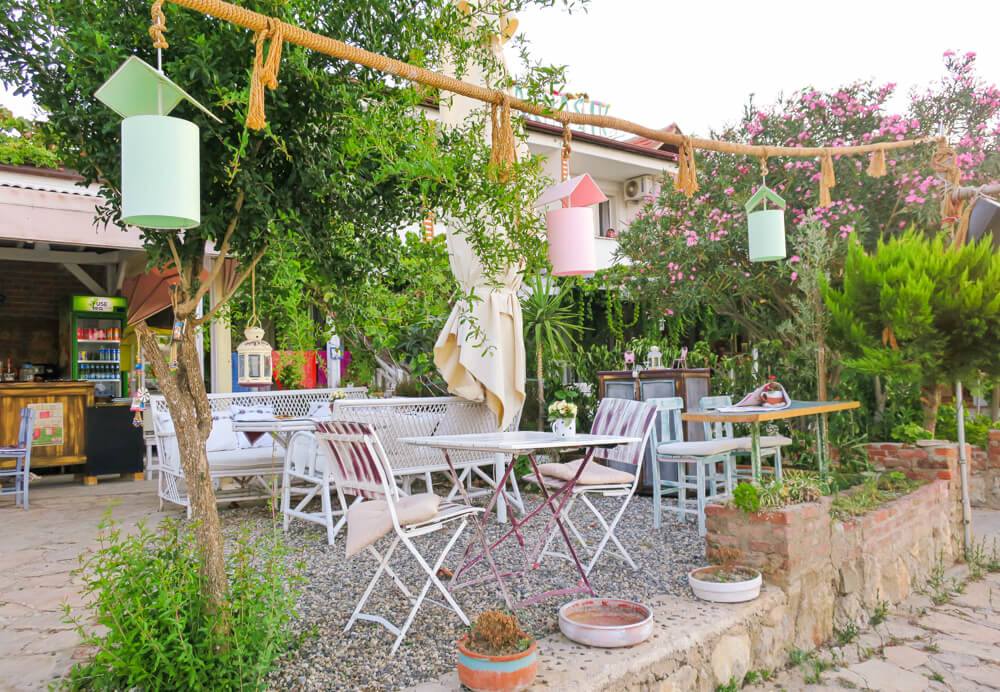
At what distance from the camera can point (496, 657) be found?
2316mm

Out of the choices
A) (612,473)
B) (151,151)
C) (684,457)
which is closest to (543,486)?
(612,473)

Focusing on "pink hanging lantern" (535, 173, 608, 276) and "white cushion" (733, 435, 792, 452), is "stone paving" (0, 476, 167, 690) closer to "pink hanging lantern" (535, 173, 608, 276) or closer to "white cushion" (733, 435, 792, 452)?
"pink hanging lantern" (535, 173, 608, 276)

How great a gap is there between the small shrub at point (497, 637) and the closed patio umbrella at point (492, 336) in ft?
8.70

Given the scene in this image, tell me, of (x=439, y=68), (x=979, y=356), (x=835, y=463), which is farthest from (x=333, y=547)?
(x=979, y=356)

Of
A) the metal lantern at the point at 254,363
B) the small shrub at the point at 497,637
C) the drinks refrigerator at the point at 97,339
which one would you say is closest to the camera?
the small shrub at the point at 497,637

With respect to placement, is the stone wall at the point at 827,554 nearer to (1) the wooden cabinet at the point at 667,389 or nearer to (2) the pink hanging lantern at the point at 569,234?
(2) the pink hanging lantern at the point at 569,234

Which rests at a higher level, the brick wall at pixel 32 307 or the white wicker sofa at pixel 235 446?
the brick wall at pixel 32 307

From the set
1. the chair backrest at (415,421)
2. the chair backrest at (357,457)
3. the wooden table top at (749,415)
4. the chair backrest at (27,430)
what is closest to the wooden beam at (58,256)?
the chair backrest at (27,430)

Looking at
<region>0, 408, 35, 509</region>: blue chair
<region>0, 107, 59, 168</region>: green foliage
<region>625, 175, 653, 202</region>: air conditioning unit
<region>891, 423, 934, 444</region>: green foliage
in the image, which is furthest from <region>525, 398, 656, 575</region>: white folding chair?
→ <region>625, 175, 653, 202</region>: air conditioning unit

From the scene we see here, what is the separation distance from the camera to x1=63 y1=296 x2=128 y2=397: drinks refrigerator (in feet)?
30.7

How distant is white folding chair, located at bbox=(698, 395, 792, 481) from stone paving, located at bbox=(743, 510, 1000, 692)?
3.88 feet

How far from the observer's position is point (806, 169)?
845cm

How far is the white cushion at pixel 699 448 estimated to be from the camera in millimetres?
4676

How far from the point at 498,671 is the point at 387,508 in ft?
3.17
